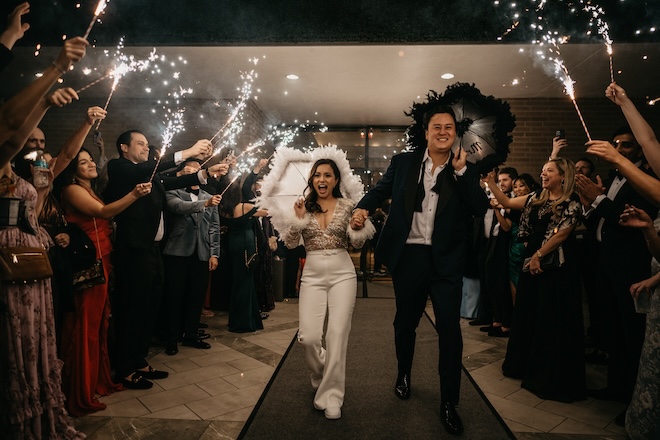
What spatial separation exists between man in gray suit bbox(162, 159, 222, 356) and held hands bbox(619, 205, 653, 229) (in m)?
3.32

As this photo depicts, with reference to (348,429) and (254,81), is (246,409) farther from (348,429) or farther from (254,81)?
(254,81)

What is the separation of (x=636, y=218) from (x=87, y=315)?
3626mm

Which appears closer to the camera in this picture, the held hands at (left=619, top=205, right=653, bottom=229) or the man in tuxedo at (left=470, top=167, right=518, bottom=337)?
the held hands at (left=619, top=205, right=653, bottom=229)

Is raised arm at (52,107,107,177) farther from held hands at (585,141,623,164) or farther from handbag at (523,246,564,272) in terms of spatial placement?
handbag at (523,246,564,272)

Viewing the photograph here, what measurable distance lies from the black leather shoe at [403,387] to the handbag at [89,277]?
240 cm

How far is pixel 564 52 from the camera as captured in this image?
605 centimetres

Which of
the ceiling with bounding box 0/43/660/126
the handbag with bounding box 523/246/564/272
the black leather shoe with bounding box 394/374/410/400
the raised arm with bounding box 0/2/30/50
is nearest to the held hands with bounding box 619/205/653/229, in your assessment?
the handbag with bounding box 523/246/564/272

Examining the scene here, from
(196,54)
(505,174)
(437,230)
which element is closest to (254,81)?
(196,54)

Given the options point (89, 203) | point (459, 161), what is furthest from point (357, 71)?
point (89, 203)

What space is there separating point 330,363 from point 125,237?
198 centimetres

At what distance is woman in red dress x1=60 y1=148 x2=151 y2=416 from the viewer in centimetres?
291

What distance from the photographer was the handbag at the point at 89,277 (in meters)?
2.93

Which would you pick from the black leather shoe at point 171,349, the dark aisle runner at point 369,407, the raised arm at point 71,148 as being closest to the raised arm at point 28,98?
the raised arm at point 71,148

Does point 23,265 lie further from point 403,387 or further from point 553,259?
point 553,259
